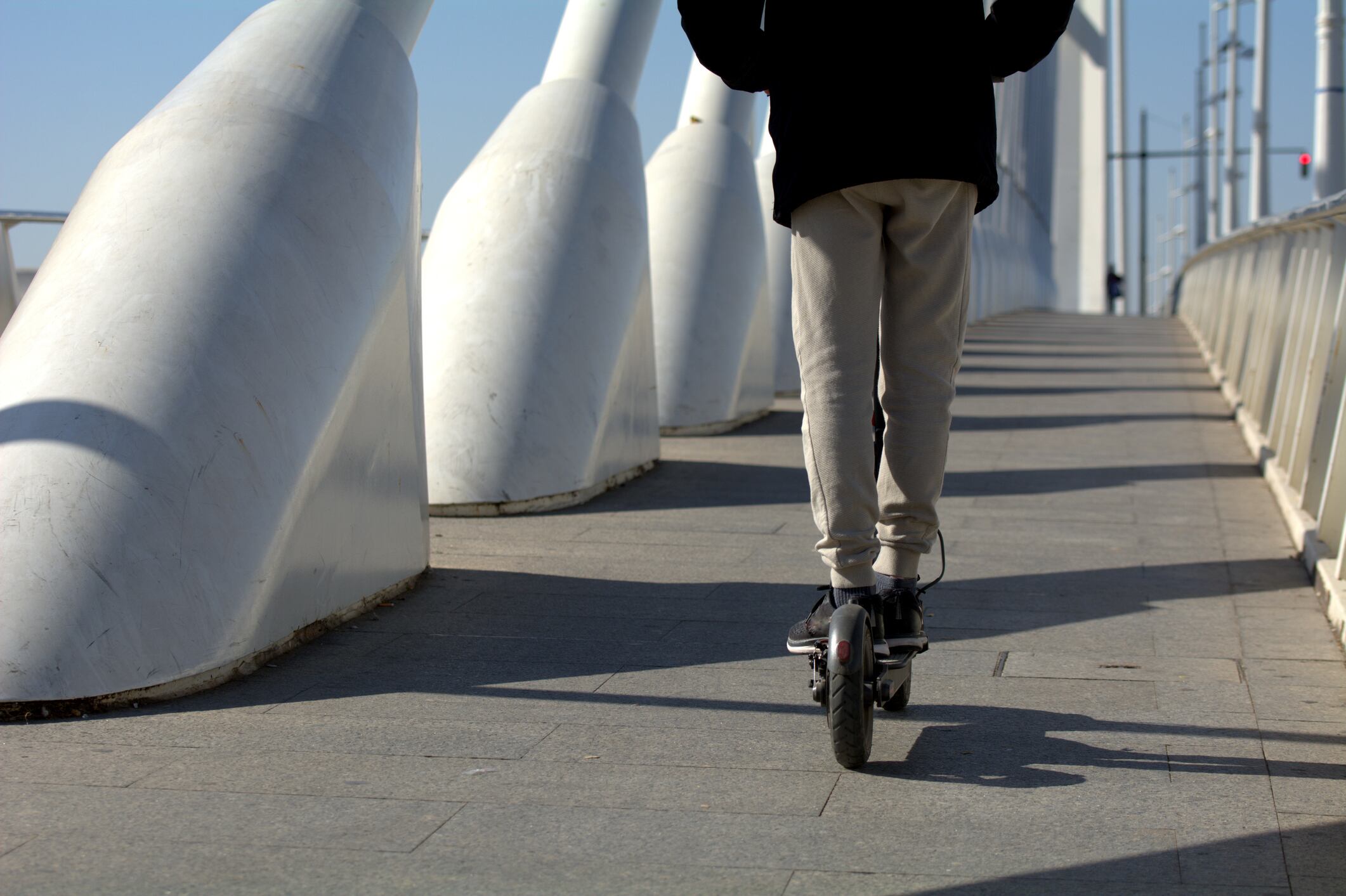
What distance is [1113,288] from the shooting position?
69.5 m

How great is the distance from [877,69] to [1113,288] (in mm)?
69048

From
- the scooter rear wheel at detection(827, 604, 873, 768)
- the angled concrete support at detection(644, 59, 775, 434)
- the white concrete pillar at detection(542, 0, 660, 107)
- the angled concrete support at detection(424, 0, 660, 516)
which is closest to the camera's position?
the scooter rear wheel at detection(827, 604, 873, 768)

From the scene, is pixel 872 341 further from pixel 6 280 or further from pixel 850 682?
pixel 6 280

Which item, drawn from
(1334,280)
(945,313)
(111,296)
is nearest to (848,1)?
(945,313)

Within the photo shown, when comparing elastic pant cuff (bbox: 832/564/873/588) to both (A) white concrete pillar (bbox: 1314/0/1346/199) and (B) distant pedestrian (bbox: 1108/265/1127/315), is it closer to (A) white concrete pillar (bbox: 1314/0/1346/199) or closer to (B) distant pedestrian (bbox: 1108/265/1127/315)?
(A) white concrete pillar (bbox: 1314/0/1346/199)

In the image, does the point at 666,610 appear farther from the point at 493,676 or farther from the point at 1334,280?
the point at 1334,280

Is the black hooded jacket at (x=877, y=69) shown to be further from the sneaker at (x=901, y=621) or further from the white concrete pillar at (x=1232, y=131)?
the white concrete pillar at (x=1232, y=131)

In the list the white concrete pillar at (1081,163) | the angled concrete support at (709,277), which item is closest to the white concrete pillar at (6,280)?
the angled concrete support at (709,277)

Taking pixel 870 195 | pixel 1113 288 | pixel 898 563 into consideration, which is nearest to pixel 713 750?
pixel 898 563

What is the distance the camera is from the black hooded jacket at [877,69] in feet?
11.2

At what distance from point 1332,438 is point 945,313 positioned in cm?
375

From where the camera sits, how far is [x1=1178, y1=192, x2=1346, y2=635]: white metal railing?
6.04 meters

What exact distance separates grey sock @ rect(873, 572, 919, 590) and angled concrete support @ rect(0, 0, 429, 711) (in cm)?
181

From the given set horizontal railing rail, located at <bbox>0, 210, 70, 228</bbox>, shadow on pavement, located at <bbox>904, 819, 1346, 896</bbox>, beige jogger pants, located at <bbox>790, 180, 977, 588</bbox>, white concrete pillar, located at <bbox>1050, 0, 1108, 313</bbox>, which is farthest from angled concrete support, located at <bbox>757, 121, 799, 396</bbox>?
white concrete pillar, located at <bbox>1050, 0, 1108, 313</bbox>
